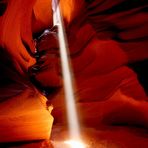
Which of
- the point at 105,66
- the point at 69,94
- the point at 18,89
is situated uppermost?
the point at 18,89

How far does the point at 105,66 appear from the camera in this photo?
7398mm

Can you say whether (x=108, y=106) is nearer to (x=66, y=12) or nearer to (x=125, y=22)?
(x=125, y=22)

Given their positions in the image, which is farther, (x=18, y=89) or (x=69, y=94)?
(x=69, y=94)

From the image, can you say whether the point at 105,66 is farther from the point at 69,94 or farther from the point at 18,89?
the point at 18,89

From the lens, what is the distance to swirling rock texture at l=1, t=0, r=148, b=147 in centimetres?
695

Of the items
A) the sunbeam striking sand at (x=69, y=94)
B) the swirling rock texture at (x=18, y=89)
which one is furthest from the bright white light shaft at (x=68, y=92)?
the swirling rock texture at (x=18, y=89)

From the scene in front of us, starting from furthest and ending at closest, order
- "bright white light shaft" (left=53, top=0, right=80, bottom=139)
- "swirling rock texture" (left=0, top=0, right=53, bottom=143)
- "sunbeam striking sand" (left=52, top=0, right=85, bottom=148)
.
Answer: "bright white light shaft" (left=53, top=0, right=80, bottom=139) < "sunbeam striking sand" (left=52, top=0, right=85, bottom=148) < "swirling rock texture" (left=0, top=0, right=53, bottom=143)

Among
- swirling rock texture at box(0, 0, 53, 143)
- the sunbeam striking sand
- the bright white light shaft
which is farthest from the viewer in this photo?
the bright white light shaft

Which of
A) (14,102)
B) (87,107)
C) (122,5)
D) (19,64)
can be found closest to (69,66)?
(87,107)

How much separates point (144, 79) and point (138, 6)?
2.10 meters

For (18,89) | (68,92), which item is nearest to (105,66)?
(68,92)

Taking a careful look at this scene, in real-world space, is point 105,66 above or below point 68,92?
above

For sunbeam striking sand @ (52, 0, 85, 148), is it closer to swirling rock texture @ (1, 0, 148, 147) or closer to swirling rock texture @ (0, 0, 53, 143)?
swirling rock texture @ (1, 0, 148, 147)

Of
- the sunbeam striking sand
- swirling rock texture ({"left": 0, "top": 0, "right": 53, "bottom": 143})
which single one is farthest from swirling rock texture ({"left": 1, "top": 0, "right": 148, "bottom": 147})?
swirling rock texture ({"left": 0, "top": 0, "right": 53, "bottom": 143})
